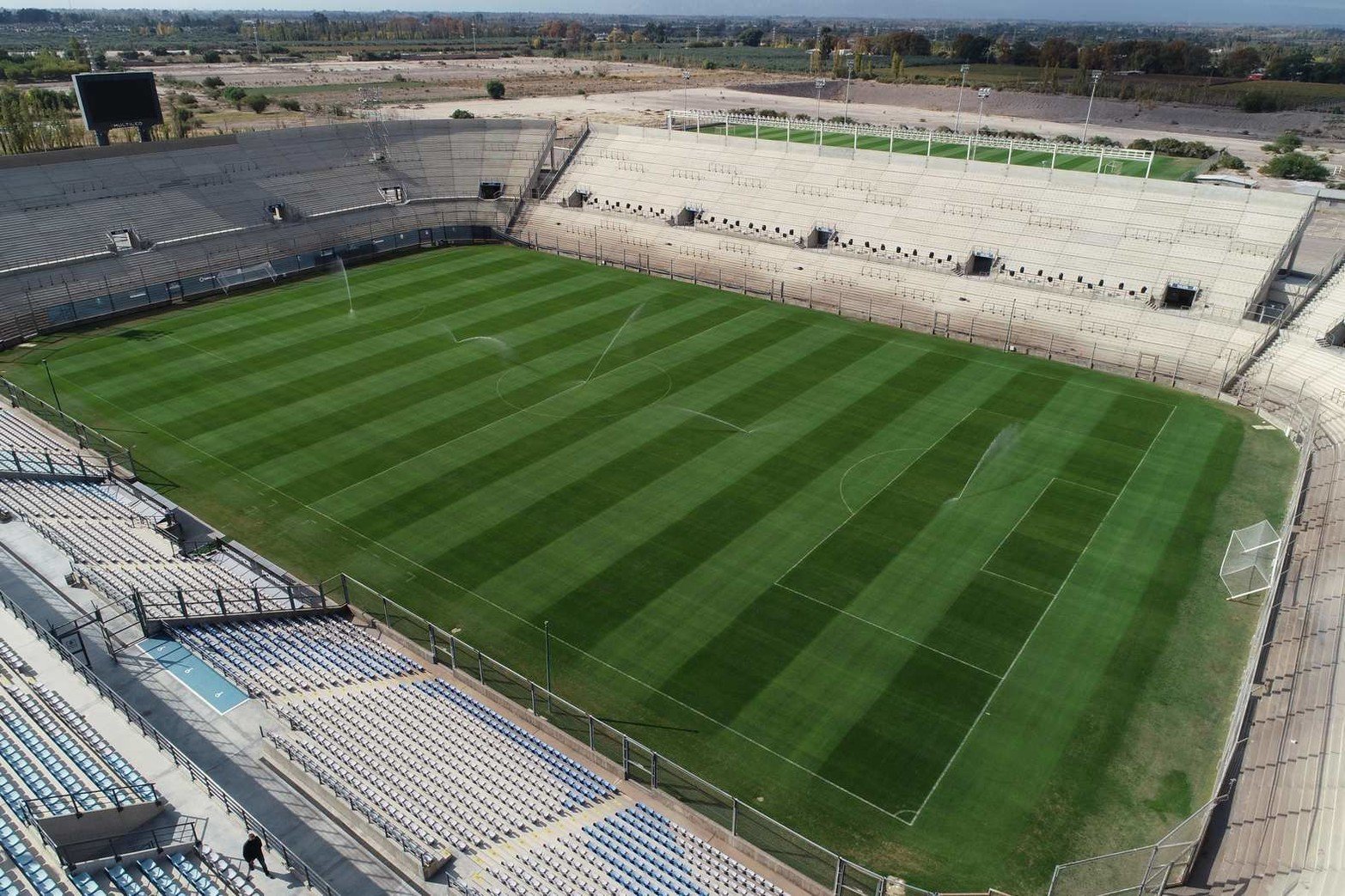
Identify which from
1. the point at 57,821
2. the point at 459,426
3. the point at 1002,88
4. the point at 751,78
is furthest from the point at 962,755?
the point at 751,78

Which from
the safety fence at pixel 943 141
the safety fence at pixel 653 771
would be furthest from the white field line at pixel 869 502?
the safety fence at pixel 943 141

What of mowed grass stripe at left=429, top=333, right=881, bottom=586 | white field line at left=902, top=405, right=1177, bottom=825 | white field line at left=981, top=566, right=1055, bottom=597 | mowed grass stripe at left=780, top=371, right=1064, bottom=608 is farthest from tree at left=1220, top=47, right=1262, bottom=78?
white field line at left=981, top=566, right=1055, bottom=597

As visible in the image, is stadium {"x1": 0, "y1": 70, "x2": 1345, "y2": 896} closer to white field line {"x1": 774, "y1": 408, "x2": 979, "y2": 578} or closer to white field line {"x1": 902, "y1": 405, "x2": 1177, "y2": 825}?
white field line {"x1": 902, "y1": 405, "x2": 1177, "y2": 825}

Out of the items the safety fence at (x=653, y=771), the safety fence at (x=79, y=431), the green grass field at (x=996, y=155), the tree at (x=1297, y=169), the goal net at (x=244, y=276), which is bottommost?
the safety fence at (x=653, y=771)

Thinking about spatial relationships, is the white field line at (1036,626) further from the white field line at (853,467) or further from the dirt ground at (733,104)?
the dirt ground at (733,104)

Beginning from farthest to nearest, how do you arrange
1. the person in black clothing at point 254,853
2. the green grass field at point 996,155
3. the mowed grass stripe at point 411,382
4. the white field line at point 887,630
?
the green grass field at point 996,155
the mowed grass stripe at point 411,382
the white field line at point 887,630
the person in black clothing at point 254,853

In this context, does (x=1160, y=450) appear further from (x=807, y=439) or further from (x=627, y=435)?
(x=627, y=435)
